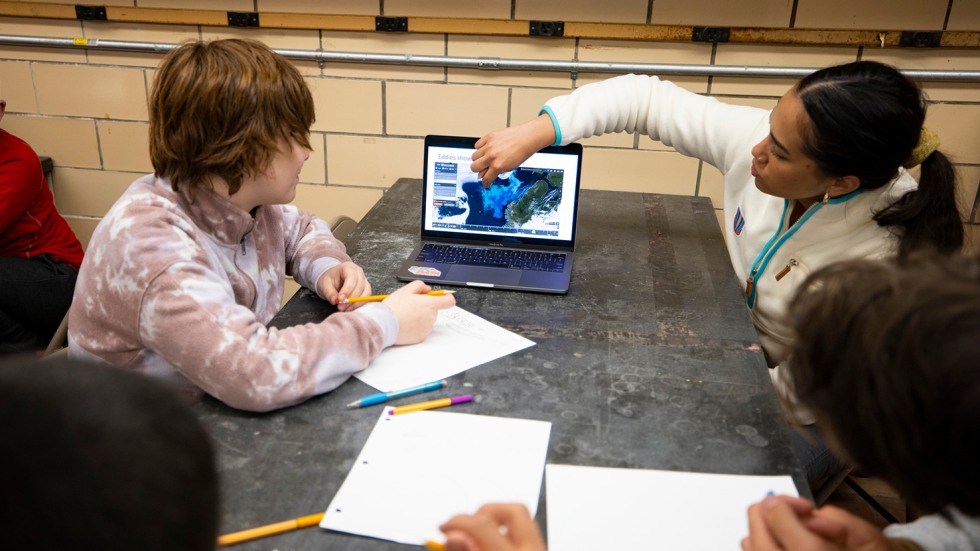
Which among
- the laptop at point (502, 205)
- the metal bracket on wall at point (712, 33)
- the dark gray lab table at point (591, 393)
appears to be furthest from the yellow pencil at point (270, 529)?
the metal bracket on wall at point (712, 33)

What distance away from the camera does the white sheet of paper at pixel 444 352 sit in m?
1.06

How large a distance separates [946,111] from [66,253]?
8.98ft

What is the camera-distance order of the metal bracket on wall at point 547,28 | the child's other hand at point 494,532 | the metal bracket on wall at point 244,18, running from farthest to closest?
the metal bracket on wall at point 244,18
the metal bracket on wall at point 547,28
the child's other hand at point 494,532

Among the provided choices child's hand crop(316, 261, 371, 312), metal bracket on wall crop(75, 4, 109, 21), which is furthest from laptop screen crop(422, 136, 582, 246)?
metal bracket on wall crop(75, 4, 109, 21)

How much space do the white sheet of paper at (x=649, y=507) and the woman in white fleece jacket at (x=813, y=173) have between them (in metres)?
0.38

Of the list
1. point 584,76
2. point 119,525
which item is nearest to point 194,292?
point 119,525

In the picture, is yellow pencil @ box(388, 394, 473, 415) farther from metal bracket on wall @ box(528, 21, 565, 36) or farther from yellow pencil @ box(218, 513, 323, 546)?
metal bracket on wall @ box(528, 21, 565, 36)

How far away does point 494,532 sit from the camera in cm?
69

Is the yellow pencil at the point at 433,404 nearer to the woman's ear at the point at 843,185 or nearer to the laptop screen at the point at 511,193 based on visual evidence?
the laptop screen at the point at 511,193

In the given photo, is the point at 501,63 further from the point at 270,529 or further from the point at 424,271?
the point at 270,529

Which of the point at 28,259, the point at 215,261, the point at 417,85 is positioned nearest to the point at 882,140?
the point at 215,261

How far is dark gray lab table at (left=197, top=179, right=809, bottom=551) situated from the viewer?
0.85 m

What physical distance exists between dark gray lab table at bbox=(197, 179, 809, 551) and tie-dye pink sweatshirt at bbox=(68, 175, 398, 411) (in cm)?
4

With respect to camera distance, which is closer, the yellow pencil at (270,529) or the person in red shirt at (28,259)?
the yellow pencil at (270,529)
